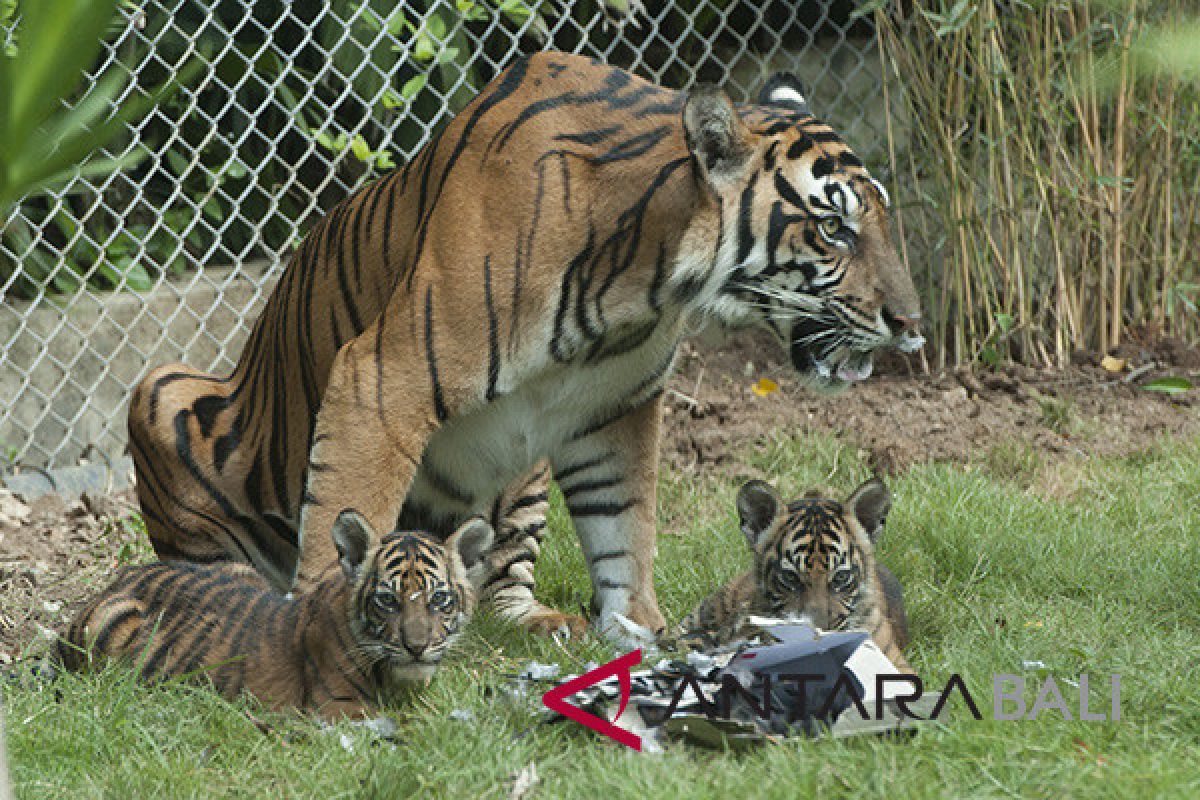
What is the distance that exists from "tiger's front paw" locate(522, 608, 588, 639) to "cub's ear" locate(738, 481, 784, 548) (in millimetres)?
735


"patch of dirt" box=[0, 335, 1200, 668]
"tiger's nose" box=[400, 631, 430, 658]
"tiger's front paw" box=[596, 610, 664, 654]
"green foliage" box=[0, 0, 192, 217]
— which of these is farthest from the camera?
"patch of dirt" box=[0, 335, 1200, 668]

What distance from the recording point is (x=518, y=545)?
17.3 ft

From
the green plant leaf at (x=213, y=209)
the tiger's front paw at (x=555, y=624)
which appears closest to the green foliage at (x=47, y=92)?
the tiger's front paw at (x=555, y=624)

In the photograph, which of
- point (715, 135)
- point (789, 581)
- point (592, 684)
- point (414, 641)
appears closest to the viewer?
point (592, 684)

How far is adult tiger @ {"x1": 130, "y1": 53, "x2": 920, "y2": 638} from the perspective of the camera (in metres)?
4.16

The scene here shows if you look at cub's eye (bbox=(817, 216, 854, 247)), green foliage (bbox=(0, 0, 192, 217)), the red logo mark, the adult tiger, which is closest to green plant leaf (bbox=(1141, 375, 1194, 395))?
the adult tiger

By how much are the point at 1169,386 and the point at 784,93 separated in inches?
130

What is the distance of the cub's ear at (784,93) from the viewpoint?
4.69 meters

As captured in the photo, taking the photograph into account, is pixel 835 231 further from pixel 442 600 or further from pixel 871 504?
pixel 442 600

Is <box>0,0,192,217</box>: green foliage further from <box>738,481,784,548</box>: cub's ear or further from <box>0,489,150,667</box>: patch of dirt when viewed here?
<box>0,489,150,667</box>: patch of dirt

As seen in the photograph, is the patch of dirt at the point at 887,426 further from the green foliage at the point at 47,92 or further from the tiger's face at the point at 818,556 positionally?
the green foliage at the point at 47,92

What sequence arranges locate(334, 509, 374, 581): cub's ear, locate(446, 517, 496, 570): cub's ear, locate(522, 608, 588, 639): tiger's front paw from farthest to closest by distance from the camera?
1. locate(522, 608, 588, 639): tiger's front paw
2. locate(446, 517, 496, 570): cub's ear
3. locate(334, 509, 374, 581): cub's ear

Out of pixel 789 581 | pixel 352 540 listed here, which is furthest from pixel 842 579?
pixel 352 540

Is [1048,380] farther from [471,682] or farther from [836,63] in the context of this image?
[471,682]
